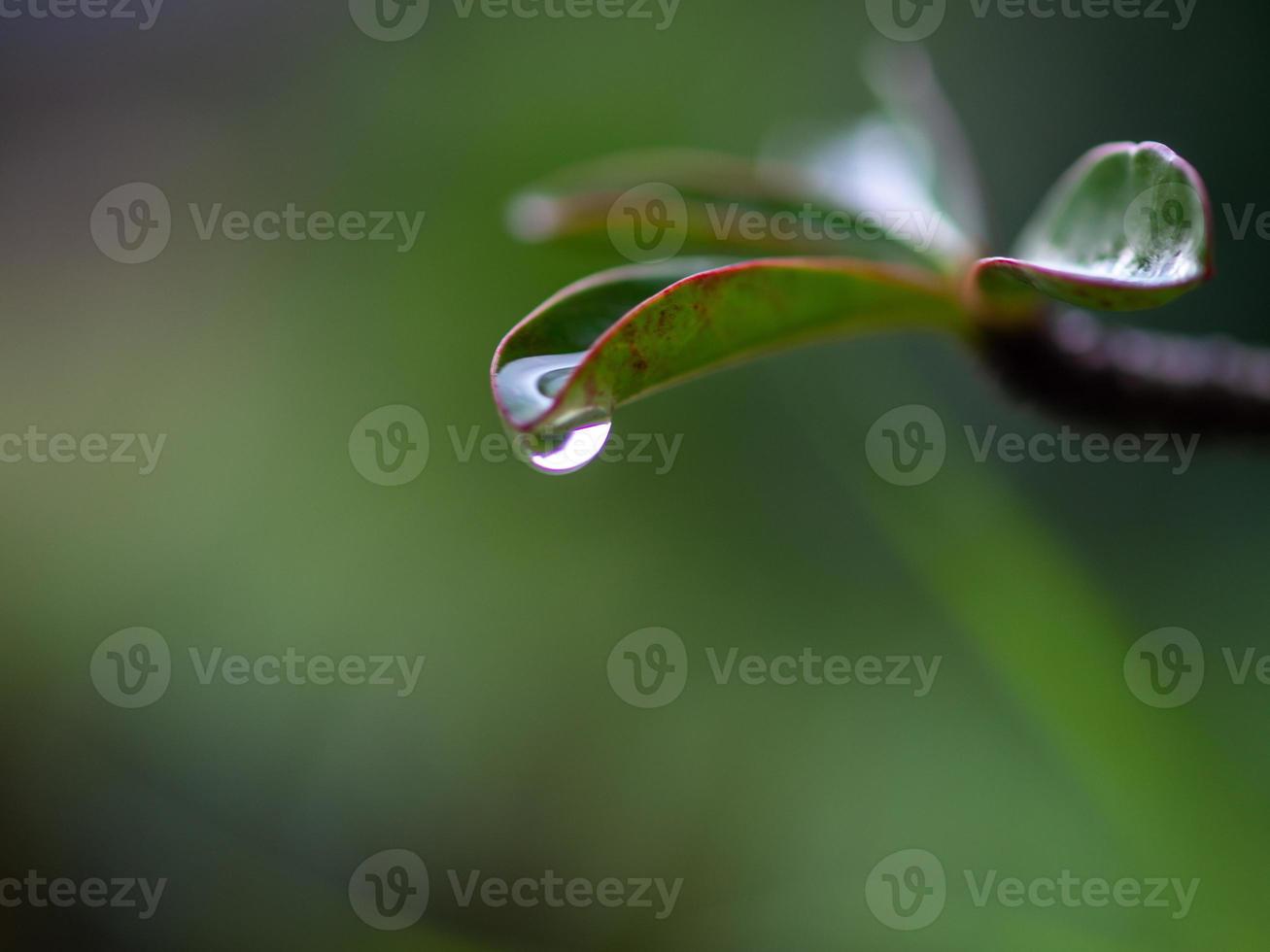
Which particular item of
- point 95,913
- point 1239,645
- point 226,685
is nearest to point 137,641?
point 226,685

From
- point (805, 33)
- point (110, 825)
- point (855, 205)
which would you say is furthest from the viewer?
point (805, 33)

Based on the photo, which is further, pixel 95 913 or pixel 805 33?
pixel 805 33

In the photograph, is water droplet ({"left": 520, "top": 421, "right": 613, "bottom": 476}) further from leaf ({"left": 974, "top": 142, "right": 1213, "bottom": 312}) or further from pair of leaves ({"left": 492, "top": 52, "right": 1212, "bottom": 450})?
leaf ({"left": 974, "top": 142, "right": 1213, "bottom": 312})

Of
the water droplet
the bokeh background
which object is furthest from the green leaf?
the bokeh background

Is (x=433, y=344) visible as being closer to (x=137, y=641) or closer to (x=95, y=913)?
(x=137, y=641)

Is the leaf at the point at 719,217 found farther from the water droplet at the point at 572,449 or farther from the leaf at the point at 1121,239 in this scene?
the water droplet at the point at 572,449

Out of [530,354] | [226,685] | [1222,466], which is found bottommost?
[226,685]
